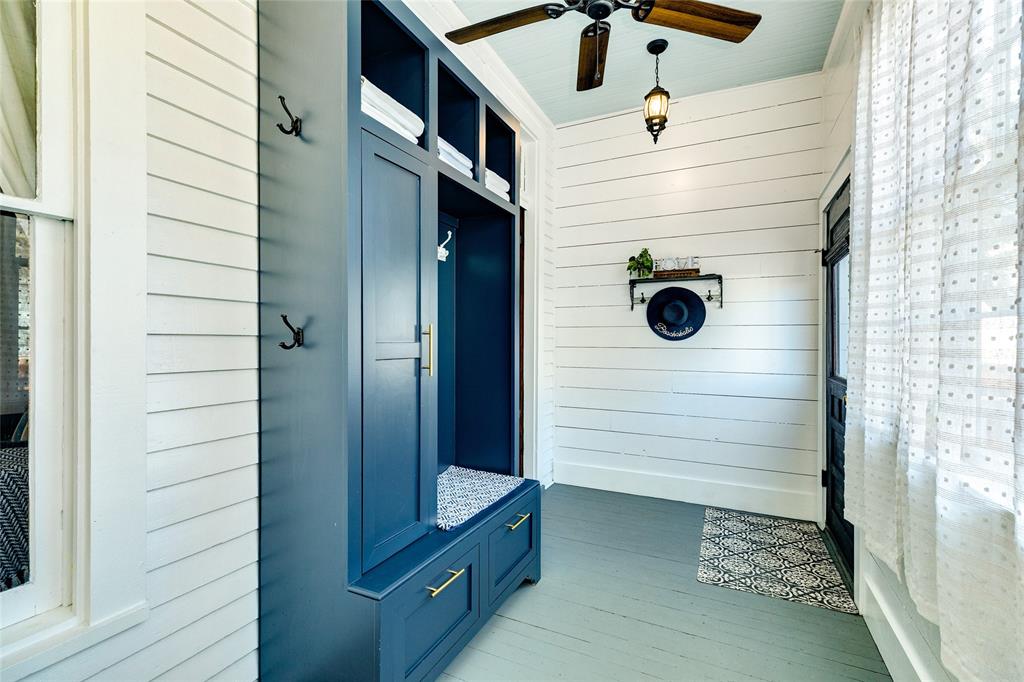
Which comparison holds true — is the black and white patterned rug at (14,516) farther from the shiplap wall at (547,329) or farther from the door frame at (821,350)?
the door frame at (821,350)

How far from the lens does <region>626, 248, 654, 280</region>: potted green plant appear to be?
3.63 m

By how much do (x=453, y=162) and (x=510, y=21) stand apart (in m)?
0.60

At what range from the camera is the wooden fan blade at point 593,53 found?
6.36ft

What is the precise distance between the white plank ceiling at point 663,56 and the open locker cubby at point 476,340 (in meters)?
1.27

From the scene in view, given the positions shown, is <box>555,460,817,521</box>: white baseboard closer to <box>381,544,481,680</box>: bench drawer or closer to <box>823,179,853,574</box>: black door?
<box>823,179,853,574</box>: black door

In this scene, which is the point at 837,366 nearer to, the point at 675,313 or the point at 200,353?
the point at 675,313

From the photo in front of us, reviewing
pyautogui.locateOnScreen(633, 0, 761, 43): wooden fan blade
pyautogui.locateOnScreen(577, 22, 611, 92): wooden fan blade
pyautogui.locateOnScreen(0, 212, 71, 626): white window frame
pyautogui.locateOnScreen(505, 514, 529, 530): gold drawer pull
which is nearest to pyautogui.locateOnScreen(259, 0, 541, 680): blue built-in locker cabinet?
pyautogui.locateOnScreen(505, 514, 529, 530): gold drawer pull

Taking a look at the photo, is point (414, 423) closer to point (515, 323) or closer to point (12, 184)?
point (515, 323)

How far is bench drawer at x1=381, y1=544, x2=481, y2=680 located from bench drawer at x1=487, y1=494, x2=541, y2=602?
130 millimetres

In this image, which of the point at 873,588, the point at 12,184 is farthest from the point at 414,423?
the point at 873,588

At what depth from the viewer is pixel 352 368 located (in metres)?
1.39

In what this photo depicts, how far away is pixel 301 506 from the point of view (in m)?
1.48

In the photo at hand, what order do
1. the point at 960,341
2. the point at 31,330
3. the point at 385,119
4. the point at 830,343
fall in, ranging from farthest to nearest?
the point at 830,343
the point at 385,119
the point at 31,330
the point at 960,341

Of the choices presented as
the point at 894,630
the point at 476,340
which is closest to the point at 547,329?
the point at 476,340
